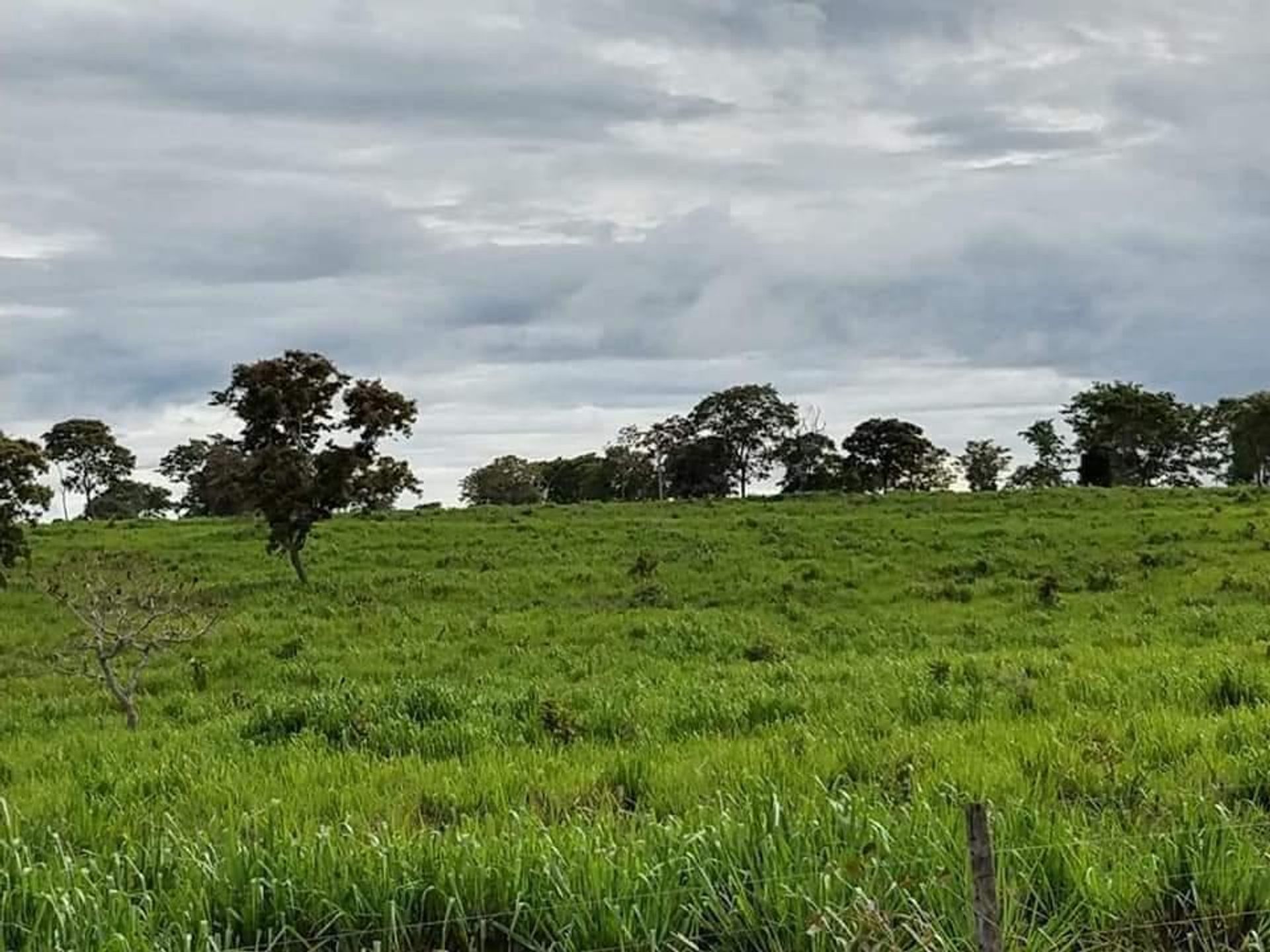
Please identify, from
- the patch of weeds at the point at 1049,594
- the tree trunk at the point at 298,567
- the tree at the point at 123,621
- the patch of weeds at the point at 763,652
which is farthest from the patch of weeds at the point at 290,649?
the patch of weeds at the point at 1049,594

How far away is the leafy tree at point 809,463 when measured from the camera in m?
82.6

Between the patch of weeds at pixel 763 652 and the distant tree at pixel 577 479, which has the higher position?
the distant tree at pixel 577 479

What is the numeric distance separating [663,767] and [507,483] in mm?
94272

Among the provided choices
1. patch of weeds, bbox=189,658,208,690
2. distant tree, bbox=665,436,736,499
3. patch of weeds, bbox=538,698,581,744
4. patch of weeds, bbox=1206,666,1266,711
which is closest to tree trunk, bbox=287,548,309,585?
patch of weeds, bbox=189,658,208,690

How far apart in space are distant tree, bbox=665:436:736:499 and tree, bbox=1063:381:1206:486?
2323 cm

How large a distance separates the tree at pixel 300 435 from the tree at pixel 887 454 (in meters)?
53.0

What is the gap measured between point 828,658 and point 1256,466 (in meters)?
68.5

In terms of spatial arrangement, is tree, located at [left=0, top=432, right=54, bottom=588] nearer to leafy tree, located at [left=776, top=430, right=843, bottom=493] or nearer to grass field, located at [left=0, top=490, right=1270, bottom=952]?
grass field, located at [left=0, top=490, right=1270, bottom=952]

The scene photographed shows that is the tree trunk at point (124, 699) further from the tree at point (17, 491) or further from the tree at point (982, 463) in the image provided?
the tree at point (982, 463)

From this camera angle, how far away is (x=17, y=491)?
27.6m

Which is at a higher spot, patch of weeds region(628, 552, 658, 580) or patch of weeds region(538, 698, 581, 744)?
patch of weeds region(628, 552, 658, 580)

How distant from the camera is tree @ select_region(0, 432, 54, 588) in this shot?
27.4m

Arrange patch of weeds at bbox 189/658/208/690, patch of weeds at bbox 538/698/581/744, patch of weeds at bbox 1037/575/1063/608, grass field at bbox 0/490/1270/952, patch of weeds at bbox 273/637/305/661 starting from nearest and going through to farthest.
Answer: grass field at bbox 0/490/1270/952 → patch of weeds at bbox 538/698/581/744 → patch of weeds at bbox 189/658/208/690 → patch of weeds at bbox 273/637/305/661 → patch of weeds at bbox 1037/575/1063/608

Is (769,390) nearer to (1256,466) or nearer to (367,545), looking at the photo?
(1256,466)
